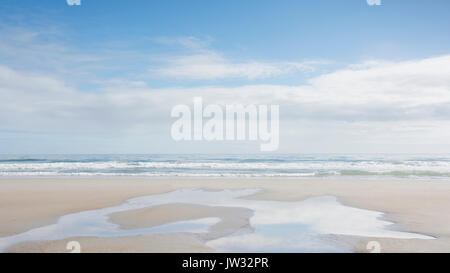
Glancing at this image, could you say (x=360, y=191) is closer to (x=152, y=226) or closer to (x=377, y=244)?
(x=377, y=244)

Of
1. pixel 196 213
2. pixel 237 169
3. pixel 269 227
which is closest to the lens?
pixel 269 227

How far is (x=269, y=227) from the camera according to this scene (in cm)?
579

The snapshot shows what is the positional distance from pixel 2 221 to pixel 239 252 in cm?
468

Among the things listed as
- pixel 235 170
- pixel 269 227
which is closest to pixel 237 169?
pixel 235 170

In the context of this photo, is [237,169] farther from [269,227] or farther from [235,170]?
[269,227]

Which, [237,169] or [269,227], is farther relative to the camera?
[237,169]

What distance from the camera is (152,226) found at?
19.4ft

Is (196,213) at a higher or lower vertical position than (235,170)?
higher

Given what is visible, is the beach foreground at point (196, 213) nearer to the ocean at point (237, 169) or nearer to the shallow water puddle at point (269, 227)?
the shallow water puddle at point (269, 227)

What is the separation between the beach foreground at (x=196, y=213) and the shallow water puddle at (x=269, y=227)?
18 cm

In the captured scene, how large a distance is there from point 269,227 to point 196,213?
1858 mm

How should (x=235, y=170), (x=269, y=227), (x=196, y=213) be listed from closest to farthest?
(x=269, y=227) → (x=196, y=213) → (x=235, y=170)

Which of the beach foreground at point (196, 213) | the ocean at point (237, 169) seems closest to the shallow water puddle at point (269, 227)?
the beach foreground at point (196, 213)

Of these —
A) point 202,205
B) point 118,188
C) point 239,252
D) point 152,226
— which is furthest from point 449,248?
point 118,188
